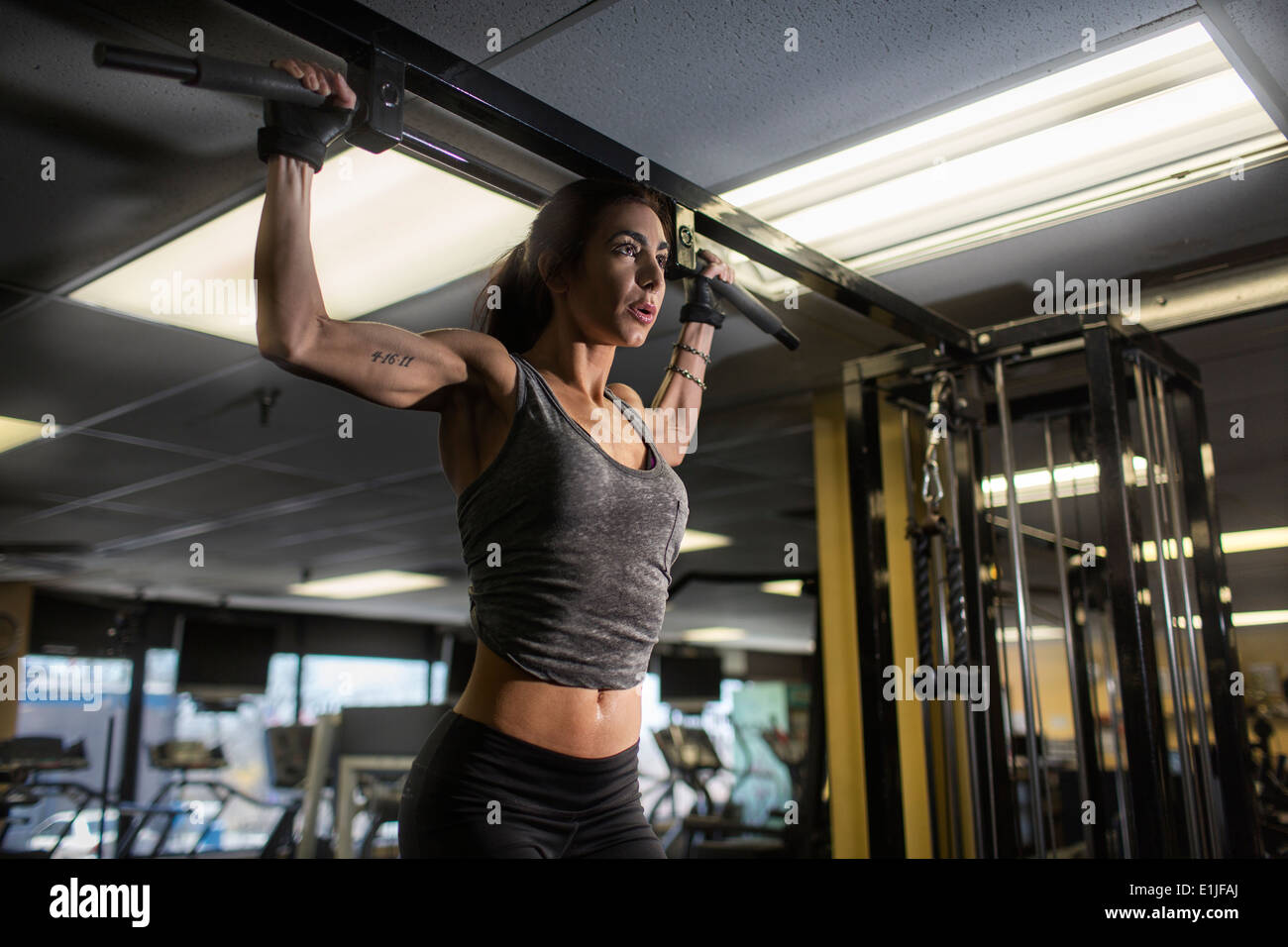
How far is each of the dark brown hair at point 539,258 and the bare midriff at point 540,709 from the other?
46 centimetres

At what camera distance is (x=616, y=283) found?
4.37ft

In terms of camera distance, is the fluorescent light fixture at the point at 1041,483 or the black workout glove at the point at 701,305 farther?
the fluorescent light fixture at the point at 1041,483

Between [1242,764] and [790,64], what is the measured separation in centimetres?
196

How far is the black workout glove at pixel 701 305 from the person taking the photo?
1667 mm

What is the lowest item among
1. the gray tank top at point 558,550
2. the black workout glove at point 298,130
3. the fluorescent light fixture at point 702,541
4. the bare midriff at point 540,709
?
the bare midriff at point 540,709

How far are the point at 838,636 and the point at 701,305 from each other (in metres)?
1.79

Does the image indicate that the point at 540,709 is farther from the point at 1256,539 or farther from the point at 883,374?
the point at 1256,539

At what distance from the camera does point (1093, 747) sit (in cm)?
248

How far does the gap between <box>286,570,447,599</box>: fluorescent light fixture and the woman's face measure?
673 centimetres

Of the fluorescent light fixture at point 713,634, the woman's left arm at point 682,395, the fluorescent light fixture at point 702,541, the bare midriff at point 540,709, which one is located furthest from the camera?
→ the fluorescent light fixture at point 713,634

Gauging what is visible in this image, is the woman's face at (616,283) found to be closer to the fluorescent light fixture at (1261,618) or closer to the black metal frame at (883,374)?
the black metal frame at (883,374)

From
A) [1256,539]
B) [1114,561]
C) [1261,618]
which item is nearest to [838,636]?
[1114,561]

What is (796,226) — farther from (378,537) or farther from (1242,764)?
(378,537)

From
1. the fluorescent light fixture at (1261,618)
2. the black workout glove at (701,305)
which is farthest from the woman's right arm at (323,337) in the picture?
the fluorescent light fixture at (1261,618)
